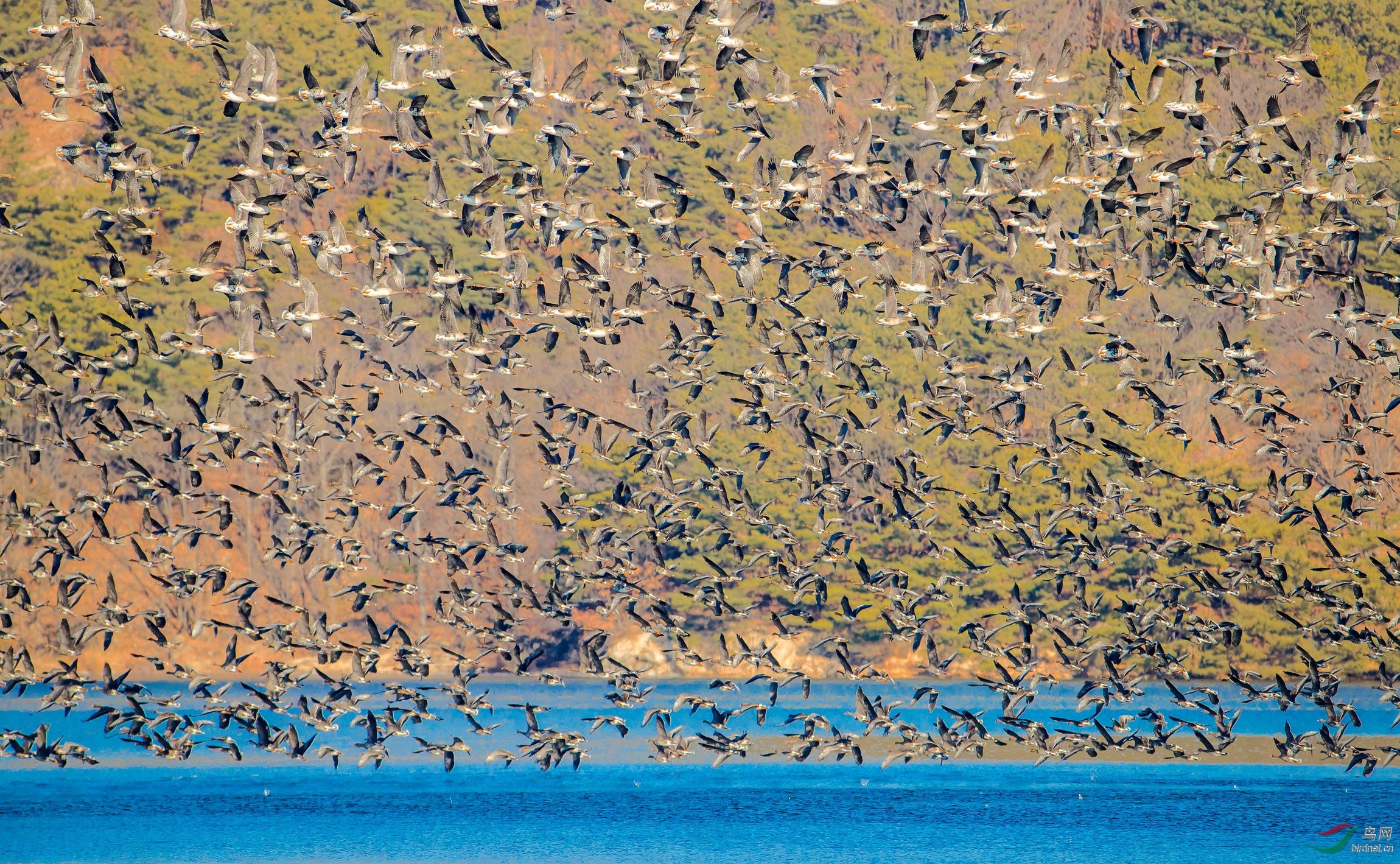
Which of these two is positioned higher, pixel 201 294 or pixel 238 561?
pixel 201 294

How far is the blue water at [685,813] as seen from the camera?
148ft

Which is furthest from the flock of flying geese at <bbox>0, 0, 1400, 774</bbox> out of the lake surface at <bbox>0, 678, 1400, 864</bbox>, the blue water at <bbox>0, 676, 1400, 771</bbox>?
the lake surface at <bbox>0, 678, 1400, 864</bbox>

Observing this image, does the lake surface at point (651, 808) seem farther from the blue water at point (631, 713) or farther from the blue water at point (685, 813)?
the blue water at point (631, 713)

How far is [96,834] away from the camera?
45844 mm

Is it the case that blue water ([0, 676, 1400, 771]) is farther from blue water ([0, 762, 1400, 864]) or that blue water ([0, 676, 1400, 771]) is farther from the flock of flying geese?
blue water ([0, 762, 1400, 864])

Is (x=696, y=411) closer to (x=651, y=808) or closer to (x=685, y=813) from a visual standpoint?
(x=651, y=808)

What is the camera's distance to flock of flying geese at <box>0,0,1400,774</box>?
1267 inches

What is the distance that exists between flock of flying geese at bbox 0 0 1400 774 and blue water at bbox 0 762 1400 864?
221cm

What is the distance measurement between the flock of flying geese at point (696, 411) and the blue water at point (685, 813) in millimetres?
2209

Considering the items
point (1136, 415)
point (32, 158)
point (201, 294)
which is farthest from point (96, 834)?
point (32, 158)

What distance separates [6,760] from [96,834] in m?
17.3

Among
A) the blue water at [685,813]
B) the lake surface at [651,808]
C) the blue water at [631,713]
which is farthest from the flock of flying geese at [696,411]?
the blue water at [685,813]

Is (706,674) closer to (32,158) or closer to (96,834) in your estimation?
(96,834)

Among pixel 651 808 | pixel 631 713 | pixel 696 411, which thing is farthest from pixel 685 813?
pixel 696 411
